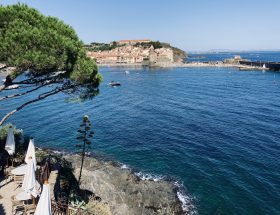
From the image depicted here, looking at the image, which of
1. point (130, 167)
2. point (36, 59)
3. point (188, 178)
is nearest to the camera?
point (36, 59)

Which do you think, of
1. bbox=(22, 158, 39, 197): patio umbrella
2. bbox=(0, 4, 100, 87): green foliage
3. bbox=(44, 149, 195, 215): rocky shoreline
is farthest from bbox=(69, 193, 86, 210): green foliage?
Result: bbox=(0, 4, 100, 87): green foliage

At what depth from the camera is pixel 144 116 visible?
160ft

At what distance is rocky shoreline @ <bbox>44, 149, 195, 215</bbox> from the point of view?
20.8 m

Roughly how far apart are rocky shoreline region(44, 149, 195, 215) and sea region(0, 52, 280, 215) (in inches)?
26.9

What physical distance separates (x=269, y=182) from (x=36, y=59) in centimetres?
2117

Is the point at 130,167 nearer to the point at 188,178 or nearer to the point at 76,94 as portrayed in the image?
the point at 188,178

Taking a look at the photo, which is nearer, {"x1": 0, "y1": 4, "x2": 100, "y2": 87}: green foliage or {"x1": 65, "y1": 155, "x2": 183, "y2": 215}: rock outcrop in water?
{"x1": 0, "y1": 4, "x2": 100, "y2": 87}: green foliage

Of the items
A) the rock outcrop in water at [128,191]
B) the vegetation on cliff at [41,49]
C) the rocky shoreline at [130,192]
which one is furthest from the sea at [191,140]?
the vegetation on cliff at [41,49]

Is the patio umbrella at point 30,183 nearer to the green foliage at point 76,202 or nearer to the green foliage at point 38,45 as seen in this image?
the green foliage at point 76,202

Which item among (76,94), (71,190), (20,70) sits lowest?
(71,190)

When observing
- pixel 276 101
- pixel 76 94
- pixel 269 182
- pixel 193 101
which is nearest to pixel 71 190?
pixel 76 94

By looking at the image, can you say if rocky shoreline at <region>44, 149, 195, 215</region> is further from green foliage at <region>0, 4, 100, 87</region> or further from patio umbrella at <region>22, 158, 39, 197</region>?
green foliage at <region>0, 4, 100, 87</region>

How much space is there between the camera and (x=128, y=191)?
75.3ft

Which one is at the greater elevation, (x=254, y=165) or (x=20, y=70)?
(x=20, y=70)
